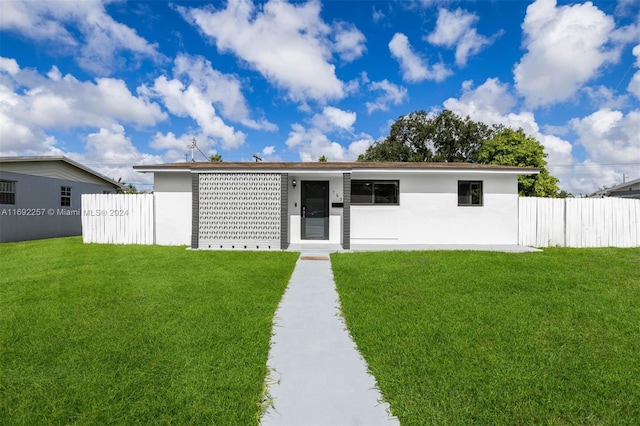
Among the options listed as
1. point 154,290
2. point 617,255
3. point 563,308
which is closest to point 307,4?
point 154,290

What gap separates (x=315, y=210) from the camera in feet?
37.4

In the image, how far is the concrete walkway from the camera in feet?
7.06

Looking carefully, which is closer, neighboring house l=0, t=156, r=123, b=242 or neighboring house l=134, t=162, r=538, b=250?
neighboring house l=134, t=162, r=538, b=250

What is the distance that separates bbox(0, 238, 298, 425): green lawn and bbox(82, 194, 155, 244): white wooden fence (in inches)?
184

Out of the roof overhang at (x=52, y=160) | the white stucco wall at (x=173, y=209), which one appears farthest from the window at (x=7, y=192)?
the white stucco wall at (x=173, y=209)

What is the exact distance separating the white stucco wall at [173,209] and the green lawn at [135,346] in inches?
181


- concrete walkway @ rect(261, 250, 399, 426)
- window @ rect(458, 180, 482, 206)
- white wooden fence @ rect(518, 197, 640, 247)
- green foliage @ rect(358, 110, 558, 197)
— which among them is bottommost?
concrete walkway @ rect(261, 250, 399, 426)

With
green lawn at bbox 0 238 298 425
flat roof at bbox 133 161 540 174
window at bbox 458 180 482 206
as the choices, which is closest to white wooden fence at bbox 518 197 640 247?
flat roof at bbox 133 161 540 174

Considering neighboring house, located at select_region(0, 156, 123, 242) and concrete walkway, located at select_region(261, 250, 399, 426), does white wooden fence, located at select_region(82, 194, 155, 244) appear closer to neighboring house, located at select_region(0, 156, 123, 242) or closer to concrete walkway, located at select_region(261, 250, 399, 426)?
neighboring house, located at select_region(0, 156, 123, 242)

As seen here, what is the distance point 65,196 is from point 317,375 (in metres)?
18.7

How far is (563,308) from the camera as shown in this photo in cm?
432

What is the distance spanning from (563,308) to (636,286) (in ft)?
8.73

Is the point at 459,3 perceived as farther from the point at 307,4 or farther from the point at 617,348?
the point at 617,348

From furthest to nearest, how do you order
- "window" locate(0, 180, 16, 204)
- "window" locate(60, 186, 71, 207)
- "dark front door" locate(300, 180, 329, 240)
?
"window" locate(60, 186, 71, 207) < "window" locate(0, 180, 16, 204) < "dark front door" locate(300, 180, 329, 240)
